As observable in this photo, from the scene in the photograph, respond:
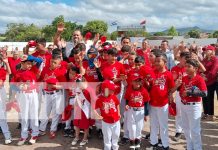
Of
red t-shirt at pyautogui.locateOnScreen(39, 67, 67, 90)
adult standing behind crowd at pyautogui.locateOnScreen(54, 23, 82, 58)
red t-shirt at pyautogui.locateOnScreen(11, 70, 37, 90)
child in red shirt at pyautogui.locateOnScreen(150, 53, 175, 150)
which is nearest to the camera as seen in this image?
child in red shirt at pyautogui.locateOnScreen(150, 53, 175, 150)

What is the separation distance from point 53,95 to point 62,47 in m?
1.35

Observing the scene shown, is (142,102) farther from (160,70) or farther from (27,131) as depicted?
(27,131)

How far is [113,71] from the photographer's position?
19.4 ft

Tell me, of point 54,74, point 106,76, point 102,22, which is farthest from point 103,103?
point 102,22

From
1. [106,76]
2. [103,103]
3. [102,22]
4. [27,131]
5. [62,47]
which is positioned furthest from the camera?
[102,22]

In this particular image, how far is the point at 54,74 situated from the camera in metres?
6.47

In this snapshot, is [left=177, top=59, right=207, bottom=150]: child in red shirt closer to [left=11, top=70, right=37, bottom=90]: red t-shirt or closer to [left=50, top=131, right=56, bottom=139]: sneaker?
[left=50, top=131, right=56, bottom=139]: sneaker

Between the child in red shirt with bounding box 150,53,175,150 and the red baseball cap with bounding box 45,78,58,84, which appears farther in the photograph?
the red baseball cap with bounding box 45,78,58,84

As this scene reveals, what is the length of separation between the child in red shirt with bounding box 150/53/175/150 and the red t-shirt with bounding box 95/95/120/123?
73 cm

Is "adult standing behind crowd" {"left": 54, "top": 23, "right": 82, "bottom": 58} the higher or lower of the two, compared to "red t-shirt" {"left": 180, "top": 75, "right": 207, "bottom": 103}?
higher

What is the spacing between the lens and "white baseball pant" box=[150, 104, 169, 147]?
5727mm

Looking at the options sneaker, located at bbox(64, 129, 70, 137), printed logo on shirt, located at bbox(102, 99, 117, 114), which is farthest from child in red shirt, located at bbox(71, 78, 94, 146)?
printed logo on shirt, located at bbox(102, 99, 117, 114)

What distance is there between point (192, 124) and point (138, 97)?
3.44ft

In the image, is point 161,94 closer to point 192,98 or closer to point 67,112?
point 192,98
